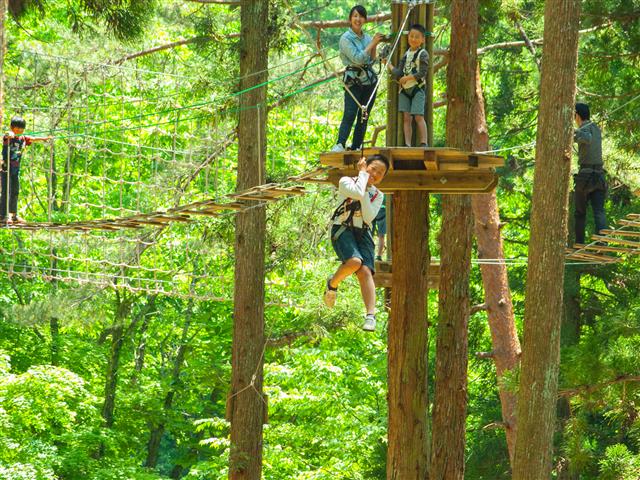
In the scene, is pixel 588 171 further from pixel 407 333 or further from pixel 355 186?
pixel 355 186

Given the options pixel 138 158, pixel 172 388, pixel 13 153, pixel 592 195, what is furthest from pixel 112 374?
pixel 592 195

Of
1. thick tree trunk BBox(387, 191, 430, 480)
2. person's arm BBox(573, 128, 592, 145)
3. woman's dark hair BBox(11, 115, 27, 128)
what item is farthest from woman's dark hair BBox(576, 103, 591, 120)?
woman's dark hair BBox(11, 115, 27, 128)

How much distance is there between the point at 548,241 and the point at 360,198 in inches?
57.2

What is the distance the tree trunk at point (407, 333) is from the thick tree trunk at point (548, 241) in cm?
71

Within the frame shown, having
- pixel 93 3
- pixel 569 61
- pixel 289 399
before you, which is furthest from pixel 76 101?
pixel 569 61

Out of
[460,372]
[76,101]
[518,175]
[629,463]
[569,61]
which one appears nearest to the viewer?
[569,61]

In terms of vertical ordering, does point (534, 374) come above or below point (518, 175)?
below

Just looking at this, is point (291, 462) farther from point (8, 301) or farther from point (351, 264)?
point (351, 264)

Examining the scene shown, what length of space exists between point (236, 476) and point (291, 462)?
4.66 metres

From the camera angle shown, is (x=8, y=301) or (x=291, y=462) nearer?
(x=291, y=462)

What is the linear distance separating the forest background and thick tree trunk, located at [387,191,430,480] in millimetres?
1402

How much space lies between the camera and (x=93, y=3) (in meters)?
7.99

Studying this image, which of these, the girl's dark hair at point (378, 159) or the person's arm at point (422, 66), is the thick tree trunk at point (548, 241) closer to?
the person's arm at point (422, 66)

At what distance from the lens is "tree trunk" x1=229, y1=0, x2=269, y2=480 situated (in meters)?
8.67
